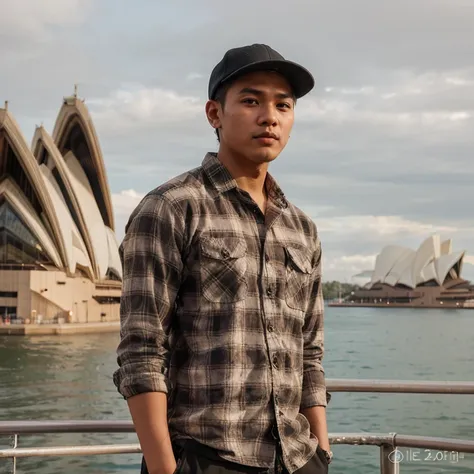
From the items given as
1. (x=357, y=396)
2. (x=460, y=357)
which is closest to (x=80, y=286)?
(x=460, y=357)

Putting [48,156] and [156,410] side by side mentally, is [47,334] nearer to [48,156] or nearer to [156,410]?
[48,156]

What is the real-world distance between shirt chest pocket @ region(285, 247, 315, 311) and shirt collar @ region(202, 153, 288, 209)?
12 cm

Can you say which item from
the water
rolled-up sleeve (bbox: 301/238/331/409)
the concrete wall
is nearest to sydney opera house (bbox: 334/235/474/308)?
the water

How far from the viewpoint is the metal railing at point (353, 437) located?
6.25 ft

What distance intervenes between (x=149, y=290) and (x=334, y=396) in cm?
1580

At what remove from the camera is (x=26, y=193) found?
3831 cm

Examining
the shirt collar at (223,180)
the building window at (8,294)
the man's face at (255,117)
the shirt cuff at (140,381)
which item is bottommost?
the shirt cuff at (140,381)

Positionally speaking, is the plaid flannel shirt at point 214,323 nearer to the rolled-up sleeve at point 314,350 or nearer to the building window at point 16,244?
the rolled-up sleeve at point 314,350

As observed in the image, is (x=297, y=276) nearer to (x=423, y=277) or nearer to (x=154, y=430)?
(x=154, y=430)

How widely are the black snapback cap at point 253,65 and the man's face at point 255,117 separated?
0.02 metres

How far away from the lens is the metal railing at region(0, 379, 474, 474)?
75.0 inches

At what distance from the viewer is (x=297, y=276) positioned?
1.51 metres

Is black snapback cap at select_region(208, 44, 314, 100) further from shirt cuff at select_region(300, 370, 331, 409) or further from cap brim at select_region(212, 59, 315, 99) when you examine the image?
shirt cuff at select_region(300, 370, 331, 409)

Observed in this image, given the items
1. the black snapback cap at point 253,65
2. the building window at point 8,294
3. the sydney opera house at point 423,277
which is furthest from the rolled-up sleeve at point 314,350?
the sydney opera house at point 423,277
